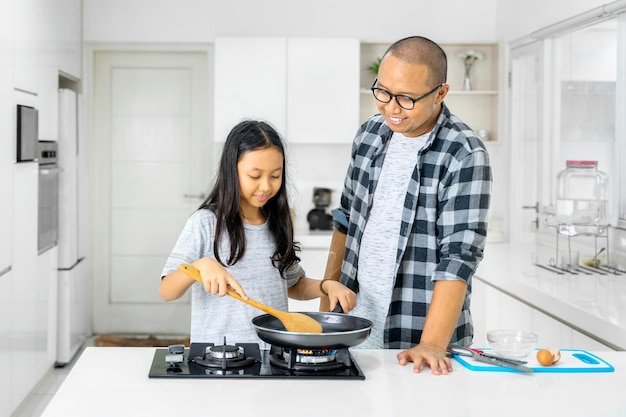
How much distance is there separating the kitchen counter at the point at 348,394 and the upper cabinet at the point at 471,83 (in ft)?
13.8

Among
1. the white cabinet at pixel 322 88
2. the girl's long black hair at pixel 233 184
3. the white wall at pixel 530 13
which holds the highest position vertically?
the white wall at pixel 530 13

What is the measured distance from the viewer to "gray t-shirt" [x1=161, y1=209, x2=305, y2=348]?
7.41 feet

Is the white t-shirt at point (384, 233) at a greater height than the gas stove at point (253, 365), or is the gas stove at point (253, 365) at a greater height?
the white t-shirt at point (384, 233)

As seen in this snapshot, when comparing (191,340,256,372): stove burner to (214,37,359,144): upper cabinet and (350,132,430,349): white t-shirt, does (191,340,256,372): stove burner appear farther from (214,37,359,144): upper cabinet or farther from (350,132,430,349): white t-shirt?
(214,37,359,144): upper cabinet

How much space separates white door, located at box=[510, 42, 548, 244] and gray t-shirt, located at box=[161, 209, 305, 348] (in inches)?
125

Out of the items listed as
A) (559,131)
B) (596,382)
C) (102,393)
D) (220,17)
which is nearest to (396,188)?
(596,382)

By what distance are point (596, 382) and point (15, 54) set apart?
3275mm

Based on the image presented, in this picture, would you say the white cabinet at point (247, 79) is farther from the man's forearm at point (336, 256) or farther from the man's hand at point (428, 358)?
the man's hand at point (428, 358)

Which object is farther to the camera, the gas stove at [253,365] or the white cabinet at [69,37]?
the white cabinet at [69,37]

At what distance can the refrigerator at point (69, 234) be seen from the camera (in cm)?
521

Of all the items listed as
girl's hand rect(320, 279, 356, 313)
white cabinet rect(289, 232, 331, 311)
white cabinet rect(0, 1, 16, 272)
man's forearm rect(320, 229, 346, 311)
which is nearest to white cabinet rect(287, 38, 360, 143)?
white cabinet rect(289, 232, 331, 311)

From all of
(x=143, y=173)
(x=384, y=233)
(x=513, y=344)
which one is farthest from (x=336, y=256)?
(x=143, y=173)

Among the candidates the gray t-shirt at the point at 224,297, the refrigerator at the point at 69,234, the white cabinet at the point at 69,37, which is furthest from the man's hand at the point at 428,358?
the white cabinet at the point at 69,37

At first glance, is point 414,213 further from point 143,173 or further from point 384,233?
point 143,173
